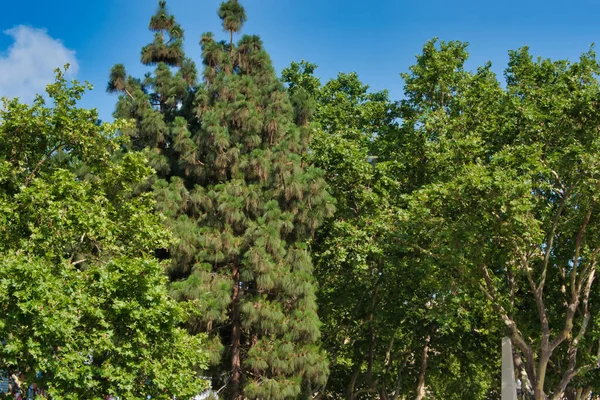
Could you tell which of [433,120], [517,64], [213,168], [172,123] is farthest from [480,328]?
[172,123]

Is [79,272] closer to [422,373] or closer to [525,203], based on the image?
[525,203]

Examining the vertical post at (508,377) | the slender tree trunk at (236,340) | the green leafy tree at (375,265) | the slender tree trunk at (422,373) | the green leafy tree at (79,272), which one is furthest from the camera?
the slender tree trunk at (422,373)

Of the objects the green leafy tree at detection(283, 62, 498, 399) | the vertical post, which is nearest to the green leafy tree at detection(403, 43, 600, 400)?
the green leafy tree at detection(283, 62, 498, 399)

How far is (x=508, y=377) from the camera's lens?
29.1 feet

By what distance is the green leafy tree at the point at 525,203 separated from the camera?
14016 mm

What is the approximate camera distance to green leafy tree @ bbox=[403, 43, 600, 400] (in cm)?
1402

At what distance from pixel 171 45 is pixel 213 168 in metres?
4.11

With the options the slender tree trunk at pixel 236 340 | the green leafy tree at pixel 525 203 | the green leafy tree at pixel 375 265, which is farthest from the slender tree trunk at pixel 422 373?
the slender tree trunk at pixel 236 340

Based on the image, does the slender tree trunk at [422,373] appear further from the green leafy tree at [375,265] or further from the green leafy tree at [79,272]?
the green leafy tree at [79,272]

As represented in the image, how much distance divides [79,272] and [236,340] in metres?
5.29

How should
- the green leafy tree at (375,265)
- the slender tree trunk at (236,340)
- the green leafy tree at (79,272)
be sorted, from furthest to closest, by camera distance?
1. the green leafy tree at (375,265)
2. the slender tree trunk at (236,340)
3. the green leafy tree at (79,272)

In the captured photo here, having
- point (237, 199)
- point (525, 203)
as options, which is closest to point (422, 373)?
point (525, 203)

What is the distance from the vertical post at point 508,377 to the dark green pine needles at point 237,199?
6352mm

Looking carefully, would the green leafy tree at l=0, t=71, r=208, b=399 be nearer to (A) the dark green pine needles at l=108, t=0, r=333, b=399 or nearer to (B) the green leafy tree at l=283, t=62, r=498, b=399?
(A) the dark green pine needles at l=108, t=0, r=333, b=399
